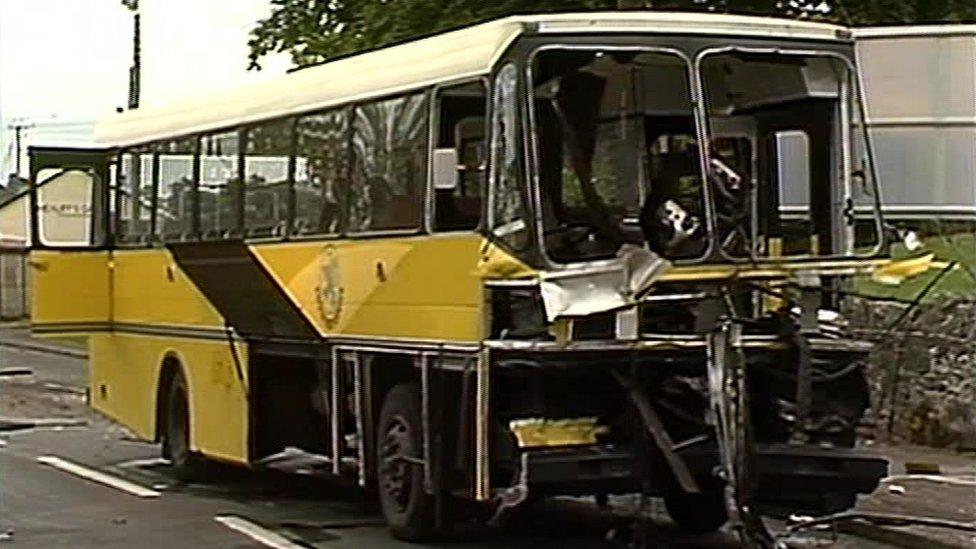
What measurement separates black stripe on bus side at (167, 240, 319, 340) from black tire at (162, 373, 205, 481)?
1647 millimetres

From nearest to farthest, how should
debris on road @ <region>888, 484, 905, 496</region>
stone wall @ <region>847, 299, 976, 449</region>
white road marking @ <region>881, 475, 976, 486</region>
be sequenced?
debris on road @ <region>888, 484, 905, 496</region>
white road marking @ <region>881, 475, 976, 486</region>
stone wall @ <region>847, 299, 976, 449</region>

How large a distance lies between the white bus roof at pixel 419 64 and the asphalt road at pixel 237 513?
2.94m

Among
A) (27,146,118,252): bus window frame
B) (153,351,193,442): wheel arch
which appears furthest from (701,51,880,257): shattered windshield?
(27,146,118,252): bus window frame

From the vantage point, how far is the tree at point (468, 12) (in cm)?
2305

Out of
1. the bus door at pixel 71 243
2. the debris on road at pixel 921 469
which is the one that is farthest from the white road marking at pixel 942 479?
the bus door at pixel 71 243

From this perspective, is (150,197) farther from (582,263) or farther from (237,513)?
(582,263)

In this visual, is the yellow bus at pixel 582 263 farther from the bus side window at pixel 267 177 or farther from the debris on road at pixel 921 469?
the debris on road at pixel 921 469

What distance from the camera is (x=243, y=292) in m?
15.3

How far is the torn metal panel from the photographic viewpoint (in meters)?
11.5

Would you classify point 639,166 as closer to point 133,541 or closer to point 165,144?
point 133,541

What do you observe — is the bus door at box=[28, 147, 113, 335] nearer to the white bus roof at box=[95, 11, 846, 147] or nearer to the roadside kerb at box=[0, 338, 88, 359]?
the white bus roof at box=[95, 11, 846, 147]

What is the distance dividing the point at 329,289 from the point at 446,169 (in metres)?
2.04

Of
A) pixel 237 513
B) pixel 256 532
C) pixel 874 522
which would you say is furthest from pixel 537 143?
pixel 237 513

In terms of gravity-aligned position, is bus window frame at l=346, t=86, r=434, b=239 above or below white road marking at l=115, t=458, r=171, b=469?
above
